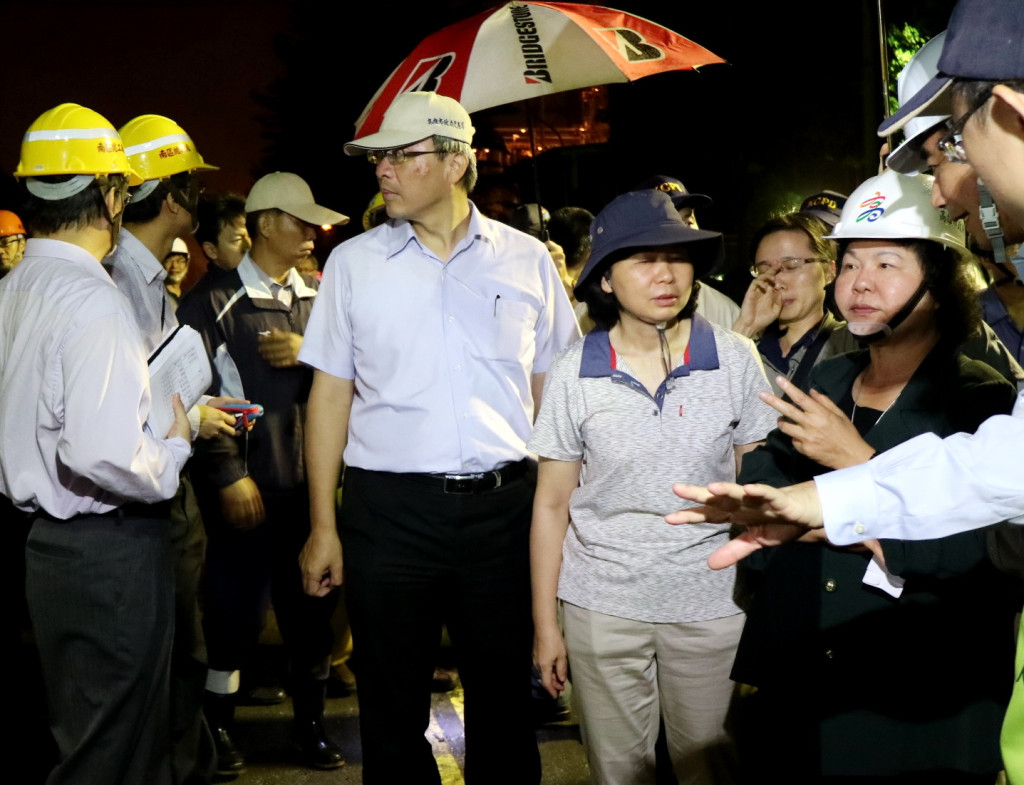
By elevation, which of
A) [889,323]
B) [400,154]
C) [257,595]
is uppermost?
[400,154]

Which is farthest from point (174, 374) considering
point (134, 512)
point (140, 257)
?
point (140, 257)

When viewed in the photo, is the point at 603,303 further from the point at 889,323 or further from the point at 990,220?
the point at 990,220

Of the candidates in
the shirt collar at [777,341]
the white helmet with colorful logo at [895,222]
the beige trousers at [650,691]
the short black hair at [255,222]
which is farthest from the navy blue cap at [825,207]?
the short black hair at [255,222]

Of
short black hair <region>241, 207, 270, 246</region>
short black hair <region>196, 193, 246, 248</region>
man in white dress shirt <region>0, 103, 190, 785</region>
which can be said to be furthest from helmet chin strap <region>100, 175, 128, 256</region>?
short black hair <region>196, 193, 246, 248</region>

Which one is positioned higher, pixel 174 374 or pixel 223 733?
pixel 174 374

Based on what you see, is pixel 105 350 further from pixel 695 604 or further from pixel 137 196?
pixel 695 604

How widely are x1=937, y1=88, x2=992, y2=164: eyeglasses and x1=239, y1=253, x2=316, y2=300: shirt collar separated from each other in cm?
341

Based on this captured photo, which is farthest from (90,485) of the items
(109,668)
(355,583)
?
(355,583)

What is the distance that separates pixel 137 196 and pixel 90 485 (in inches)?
52.5

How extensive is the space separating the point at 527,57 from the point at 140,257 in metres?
1.83

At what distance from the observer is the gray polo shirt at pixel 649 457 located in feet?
10.1

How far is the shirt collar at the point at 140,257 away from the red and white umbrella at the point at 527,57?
109 centimetres

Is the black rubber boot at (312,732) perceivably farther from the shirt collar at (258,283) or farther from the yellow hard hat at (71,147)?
the yellow hard hat at (71,147)

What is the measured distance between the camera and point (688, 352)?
318cm
